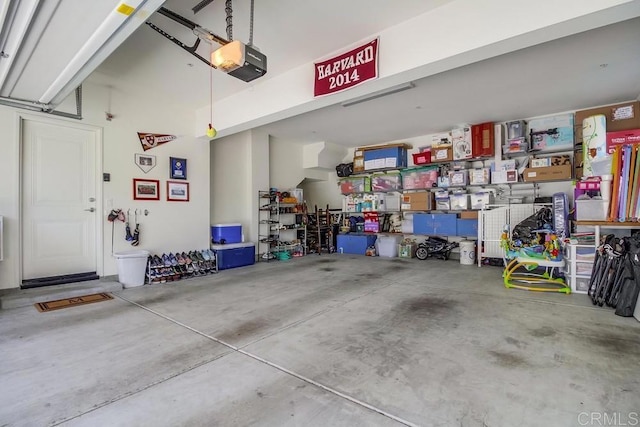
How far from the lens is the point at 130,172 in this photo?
5.25 m

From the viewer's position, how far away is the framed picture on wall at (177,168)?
227 inches

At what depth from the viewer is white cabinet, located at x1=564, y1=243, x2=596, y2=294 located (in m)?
4.13

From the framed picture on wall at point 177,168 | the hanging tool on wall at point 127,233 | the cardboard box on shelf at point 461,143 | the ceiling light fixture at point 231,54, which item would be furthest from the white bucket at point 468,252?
the hanging tool on wall at point 127,233

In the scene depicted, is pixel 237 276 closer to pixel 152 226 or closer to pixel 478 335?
pixel 152 226

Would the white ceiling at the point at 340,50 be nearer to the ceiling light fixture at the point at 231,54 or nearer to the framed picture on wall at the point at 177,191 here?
the ceiling light fixture at the point at 231,54

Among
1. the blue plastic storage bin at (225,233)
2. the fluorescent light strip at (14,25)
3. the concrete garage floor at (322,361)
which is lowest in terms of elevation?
the concrete garage floor at (322,361)

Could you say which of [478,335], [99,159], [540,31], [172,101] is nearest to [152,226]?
[99,159]

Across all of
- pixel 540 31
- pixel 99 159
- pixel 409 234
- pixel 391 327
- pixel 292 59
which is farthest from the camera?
pixel 409 234

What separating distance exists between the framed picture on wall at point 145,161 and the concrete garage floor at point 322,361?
7.98 ft

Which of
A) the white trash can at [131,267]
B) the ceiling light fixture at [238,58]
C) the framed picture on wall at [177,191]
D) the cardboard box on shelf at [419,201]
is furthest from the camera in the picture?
the cardboard box on shelf at [419,201]

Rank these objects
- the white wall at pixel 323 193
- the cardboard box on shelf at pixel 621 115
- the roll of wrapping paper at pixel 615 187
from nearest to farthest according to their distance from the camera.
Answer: the roll of wrapping paper at pixel 615 187, the cardboard box on shelf at pixel 621 115, the white wall at pixel 323 193

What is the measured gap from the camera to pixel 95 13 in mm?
2240

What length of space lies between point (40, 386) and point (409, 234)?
747 centimetres

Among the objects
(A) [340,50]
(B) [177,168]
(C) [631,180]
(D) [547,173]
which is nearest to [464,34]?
(A) [340,50]
